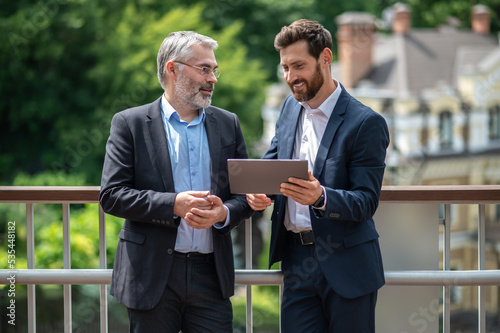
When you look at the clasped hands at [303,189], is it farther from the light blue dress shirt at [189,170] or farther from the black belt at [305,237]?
the light blue dress shirt at [189,170]

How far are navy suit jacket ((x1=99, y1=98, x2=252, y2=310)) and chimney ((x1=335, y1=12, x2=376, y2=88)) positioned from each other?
100 ft

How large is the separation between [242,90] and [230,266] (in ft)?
77.4

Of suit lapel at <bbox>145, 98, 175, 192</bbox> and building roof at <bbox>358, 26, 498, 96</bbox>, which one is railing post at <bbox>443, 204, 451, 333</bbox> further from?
building roof at <bbox>358, 26, 498, 96</bbox>

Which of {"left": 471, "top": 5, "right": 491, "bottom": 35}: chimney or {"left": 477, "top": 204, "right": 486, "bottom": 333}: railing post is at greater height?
{"left": 471, "top": 5, "right": 491, "bottom": 35}: chimney

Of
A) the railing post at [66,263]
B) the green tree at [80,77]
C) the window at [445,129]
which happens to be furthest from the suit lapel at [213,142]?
the window at [445,129]

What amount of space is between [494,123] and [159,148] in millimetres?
39759

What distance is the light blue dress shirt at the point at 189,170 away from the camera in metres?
2.67

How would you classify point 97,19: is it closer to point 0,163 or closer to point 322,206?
point 0,163

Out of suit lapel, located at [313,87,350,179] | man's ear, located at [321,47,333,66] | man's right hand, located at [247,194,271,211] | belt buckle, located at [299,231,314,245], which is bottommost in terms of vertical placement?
belt buckle, located at [299,231,314,245]

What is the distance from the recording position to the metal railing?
304 centimetres

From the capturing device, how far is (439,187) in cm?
305

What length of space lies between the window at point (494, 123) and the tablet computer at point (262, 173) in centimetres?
3934

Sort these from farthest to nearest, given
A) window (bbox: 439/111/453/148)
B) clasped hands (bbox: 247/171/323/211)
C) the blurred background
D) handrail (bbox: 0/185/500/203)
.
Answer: window (bbox: 439/111/453/148) → the blurred background → handrail (bbox: 0/185/500/203) → clasped hands (bbox: 247/171/323/211)

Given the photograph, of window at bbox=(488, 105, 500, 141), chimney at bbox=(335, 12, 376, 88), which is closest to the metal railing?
chimney at bbox=(335, 12, 376, 88)
